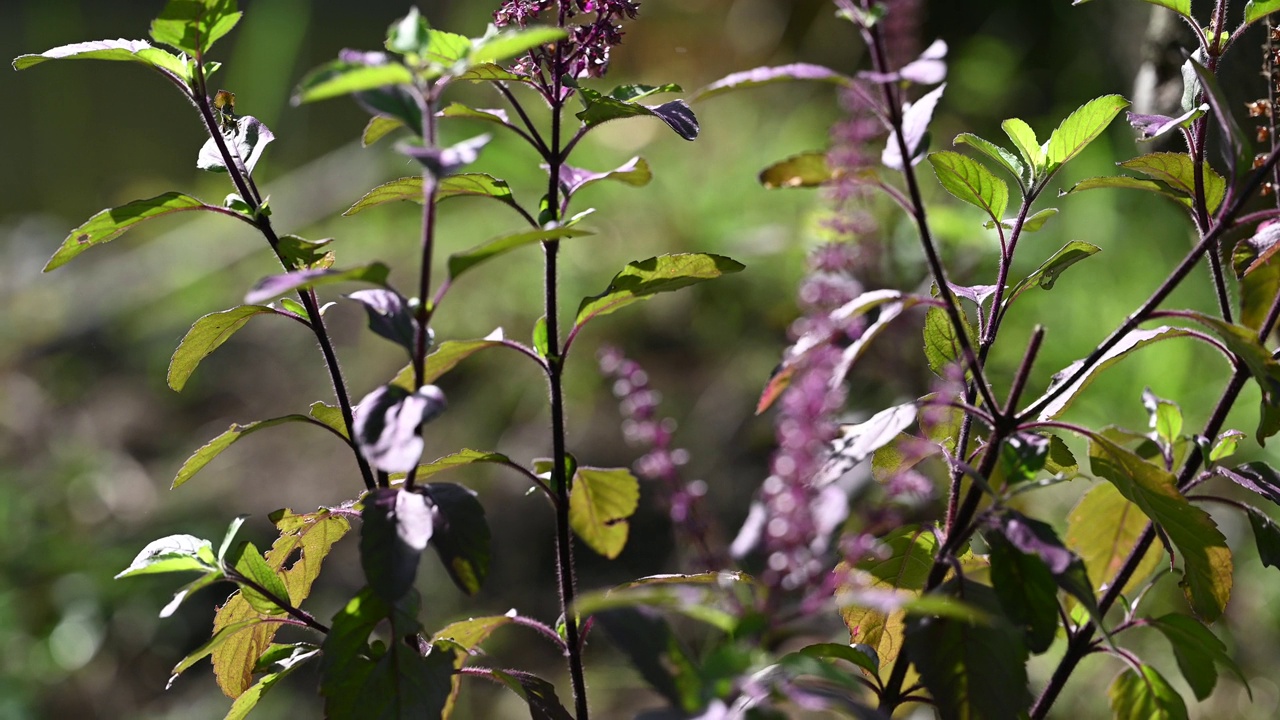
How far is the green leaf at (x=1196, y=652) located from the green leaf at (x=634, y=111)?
1.60 ft

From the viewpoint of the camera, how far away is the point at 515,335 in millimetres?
3223

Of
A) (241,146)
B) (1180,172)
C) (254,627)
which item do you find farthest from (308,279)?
(1180,172)

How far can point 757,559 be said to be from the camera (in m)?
0.75

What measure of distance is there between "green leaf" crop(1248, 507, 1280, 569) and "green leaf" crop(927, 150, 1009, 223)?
30 centimetres

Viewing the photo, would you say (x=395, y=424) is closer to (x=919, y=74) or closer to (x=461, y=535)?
(x=461, y=535)

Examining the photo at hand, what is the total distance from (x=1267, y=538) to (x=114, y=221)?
867 mm

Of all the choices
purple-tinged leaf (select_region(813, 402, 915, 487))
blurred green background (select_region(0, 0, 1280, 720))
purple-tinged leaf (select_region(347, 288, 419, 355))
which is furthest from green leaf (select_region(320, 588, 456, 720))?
blurred green background (select_region(0, 0, 1280, 720))

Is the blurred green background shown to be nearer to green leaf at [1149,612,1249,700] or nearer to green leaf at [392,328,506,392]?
green leaf at [1149,612,1249,700]

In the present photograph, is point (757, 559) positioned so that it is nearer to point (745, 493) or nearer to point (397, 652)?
point (397, 652)

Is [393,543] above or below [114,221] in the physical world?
below

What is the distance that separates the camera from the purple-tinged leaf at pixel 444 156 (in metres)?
0.56

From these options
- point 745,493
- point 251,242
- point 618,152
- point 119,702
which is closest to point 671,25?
point 618,152

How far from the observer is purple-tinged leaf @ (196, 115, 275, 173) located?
79 centimetres

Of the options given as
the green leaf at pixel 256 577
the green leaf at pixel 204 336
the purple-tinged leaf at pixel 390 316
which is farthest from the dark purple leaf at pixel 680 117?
the green leaf at pixel 256 577
